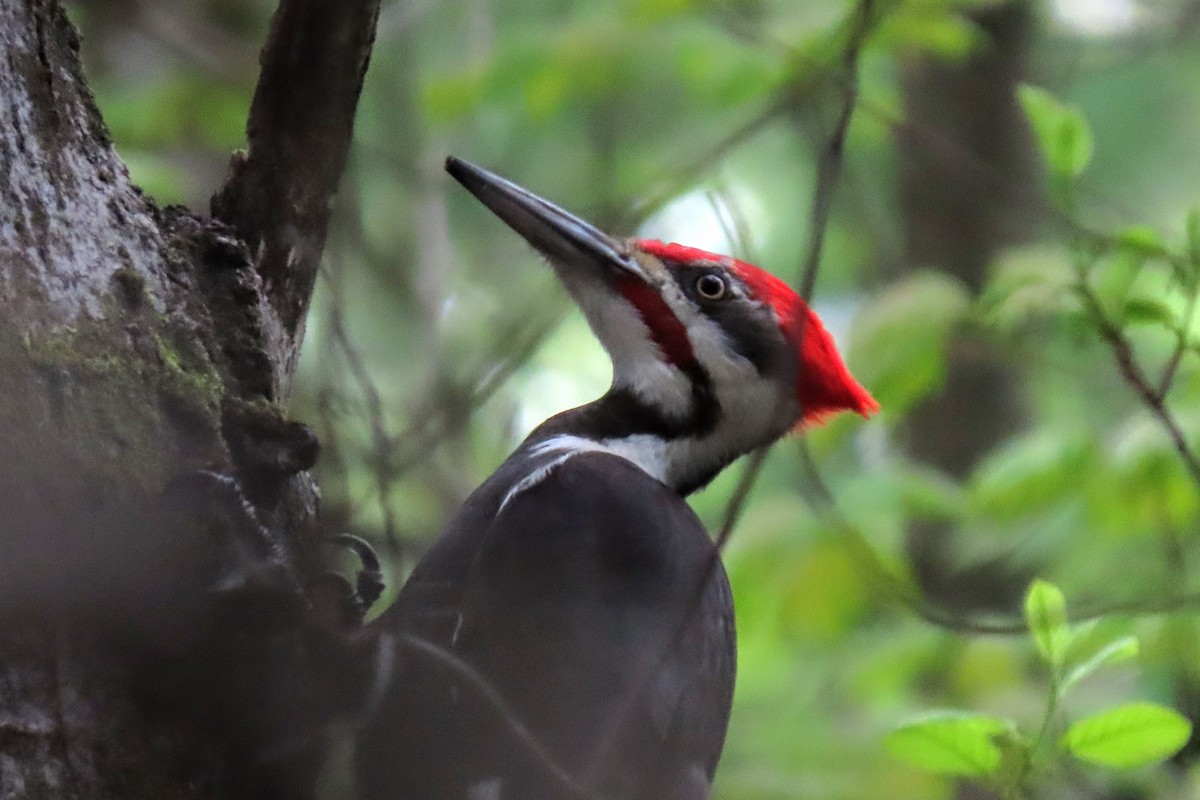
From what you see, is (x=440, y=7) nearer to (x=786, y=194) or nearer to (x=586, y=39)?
(x=586, y=39)

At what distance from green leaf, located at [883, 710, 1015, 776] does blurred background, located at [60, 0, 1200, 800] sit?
10cm

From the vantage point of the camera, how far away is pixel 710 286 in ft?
9.58

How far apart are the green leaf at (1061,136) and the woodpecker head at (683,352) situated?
631 millimetres

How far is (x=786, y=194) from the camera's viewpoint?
23.0 ft

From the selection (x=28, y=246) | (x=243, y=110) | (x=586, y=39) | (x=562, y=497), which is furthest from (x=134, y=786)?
(x=243, y=110)

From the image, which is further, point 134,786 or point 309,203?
point 309,203

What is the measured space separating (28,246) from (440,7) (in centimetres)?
368

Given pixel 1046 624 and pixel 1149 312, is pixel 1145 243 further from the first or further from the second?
pixel 1046 624

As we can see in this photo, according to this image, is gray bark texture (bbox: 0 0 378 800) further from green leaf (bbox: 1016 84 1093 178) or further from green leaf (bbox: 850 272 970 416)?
green leaf (bbox: 850 272 970 416)

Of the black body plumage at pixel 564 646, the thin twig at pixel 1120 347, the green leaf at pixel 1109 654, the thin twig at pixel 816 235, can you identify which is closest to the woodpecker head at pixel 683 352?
the black body plumage at pixel 564 646

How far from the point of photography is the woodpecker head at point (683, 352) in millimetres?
2822

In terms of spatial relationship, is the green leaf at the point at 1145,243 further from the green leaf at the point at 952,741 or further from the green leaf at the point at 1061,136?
the green leaf at the point at 952,741

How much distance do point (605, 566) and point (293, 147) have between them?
827 mm

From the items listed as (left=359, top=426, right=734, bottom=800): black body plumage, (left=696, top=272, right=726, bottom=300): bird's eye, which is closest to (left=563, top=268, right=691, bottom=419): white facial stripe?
(left=696, top=272, right=726, bottom=300): bird's eye
